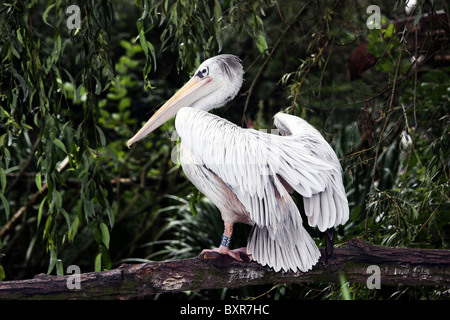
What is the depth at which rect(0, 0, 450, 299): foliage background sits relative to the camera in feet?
7.63

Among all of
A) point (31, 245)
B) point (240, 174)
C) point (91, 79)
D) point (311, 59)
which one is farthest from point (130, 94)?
point (240, 174)

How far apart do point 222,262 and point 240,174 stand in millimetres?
335

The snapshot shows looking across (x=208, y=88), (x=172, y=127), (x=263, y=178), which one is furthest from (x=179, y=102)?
(x=172, y=127)

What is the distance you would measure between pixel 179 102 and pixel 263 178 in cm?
52

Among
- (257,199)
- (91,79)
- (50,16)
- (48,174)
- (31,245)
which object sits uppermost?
(50,16)

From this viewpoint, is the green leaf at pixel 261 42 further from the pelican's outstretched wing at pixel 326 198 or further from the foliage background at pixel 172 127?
the pelican's outstretched wing at pixel 326 198

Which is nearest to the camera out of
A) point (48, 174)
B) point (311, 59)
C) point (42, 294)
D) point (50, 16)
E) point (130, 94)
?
point (42, 294)

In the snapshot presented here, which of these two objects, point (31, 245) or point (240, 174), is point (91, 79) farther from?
point (31, 245)

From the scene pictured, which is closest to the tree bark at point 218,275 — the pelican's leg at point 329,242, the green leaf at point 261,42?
the pelican's leg at point 329,242

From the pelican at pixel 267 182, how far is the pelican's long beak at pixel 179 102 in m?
0.10

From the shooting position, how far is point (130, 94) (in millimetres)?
6262

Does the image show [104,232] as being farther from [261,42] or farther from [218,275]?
[261,42]

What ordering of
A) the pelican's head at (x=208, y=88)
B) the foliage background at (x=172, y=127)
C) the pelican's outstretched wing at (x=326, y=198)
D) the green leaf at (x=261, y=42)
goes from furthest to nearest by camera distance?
the green leaf at (x=261, y=42) < the foliage background at (x=172, y=127) < the pelican's head at (x=208, y=88) < the pelican's outstretched wing at (x=326, y=198)

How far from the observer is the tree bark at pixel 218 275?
198cm
